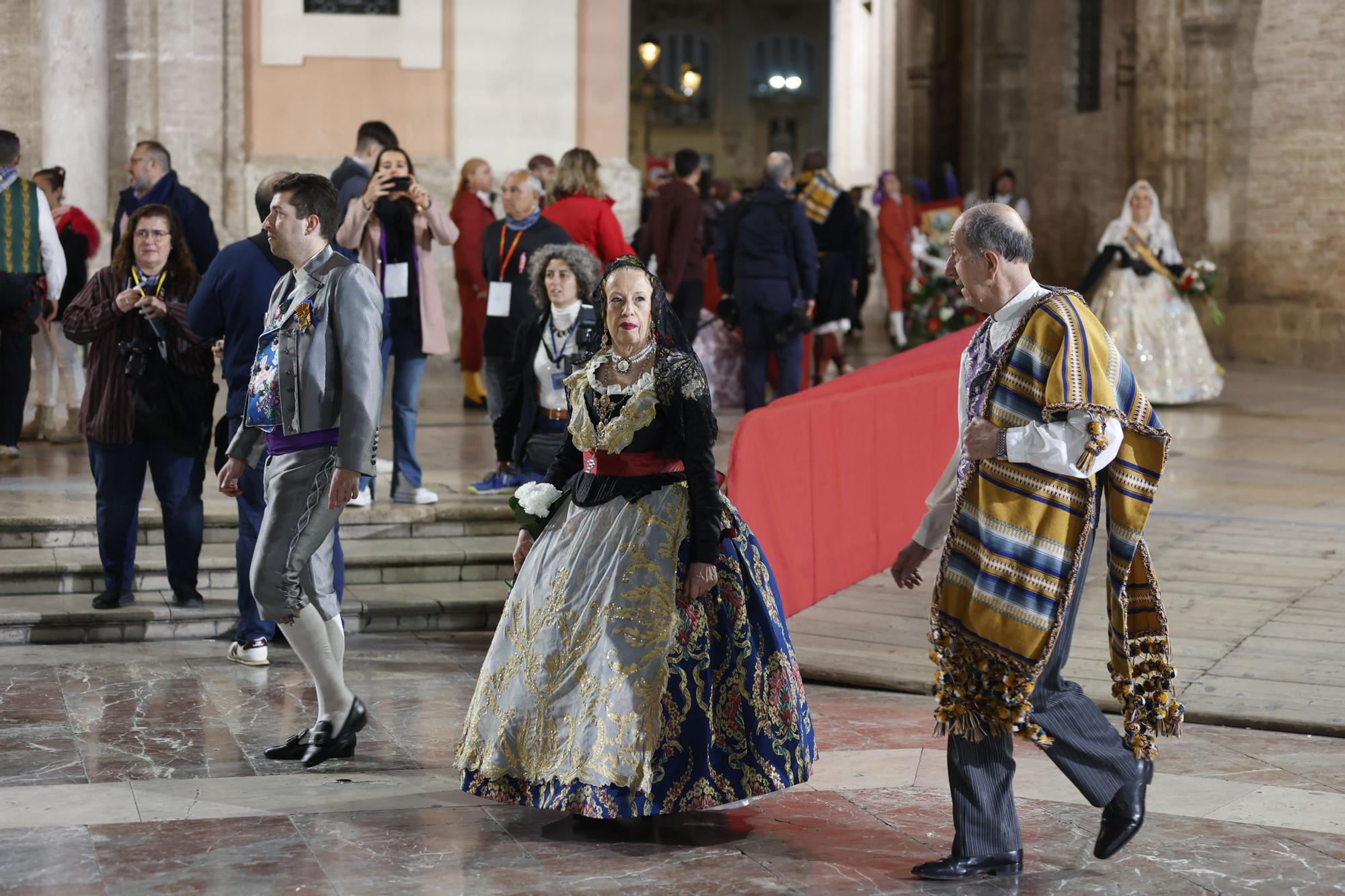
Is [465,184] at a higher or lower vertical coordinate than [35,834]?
higher

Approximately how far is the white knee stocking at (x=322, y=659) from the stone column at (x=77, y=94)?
31.5 ft

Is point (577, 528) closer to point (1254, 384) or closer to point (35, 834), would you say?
point (35, 834)

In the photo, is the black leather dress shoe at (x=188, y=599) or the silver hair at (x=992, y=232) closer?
the silver hair at (x=992, y=232)

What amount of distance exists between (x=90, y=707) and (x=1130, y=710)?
3.54m

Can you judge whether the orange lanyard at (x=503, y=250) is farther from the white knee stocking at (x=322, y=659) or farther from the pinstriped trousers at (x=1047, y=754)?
the pinstriped trousers at (x=1047, y=754)

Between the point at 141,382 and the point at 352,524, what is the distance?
5.29 ft

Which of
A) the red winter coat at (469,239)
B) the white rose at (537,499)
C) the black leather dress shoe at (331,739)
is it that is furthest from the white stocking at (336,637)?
the red winter coat at (469,239)

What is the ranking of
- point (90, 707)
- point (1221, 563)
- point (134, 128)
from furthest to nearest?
1. point (134, 128)
2. point (1221, 563)
3. point (90, 707)

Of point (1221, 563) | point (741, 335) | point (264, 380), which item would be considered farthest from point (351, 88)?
point (264, 380)

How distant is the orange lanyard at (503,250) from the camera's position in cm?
930

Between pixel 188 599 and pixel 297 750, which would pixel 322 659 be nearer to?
pixel 297 750

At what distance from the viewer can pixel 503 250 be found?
9398mm

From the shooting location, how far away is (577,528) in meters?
4.95

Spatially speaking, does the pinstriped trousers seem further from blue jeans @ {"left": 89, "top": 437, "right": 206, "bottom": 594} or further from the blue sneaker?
the blue sneaker
